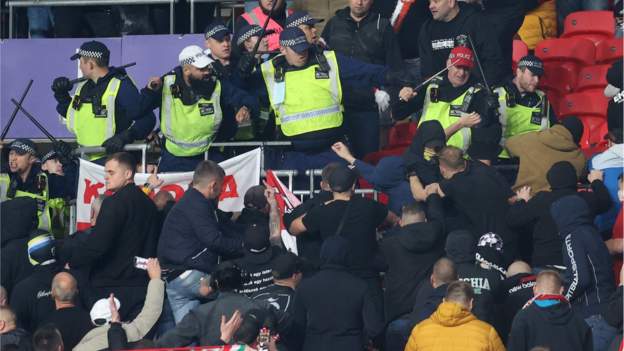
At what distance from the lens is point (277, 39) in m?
20.6

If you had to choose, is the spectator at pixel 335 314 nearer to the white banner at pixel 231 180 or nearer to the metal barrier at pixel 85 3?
the white banner at pixel 231 180

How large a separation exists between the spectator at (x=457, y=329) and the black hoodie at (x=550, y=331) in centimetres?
24

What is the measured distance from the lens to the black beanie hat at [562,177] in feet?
55.1

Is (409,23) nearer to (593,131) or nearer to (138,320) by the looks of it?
(593,131)

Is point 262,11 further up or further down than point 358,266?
further up

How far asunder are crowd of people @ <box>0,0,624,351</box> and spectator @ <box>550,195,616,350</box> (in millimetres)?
17

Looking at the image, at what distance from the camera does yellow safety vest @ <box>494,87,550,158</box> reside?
1953cm

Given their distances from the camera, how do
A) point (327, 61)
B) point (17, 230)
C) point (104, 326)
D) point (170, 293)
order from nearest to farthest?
point (104, 326) < point (170, 293) < point (17, 230) < point (327, 61)

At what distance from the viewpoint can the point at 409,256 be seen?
1652 cm

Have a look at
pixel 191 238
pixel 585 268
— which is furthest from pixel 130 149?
pixel 585 268

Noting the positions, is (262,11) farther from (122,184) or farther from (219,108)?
(122,184)

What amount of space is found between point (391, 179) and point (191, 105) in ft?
7.73

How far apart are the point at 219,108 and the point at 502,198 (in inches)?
127

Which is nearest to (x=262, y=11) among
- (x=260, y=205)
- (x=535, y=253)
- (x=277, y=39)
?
(x=277, y=39)
